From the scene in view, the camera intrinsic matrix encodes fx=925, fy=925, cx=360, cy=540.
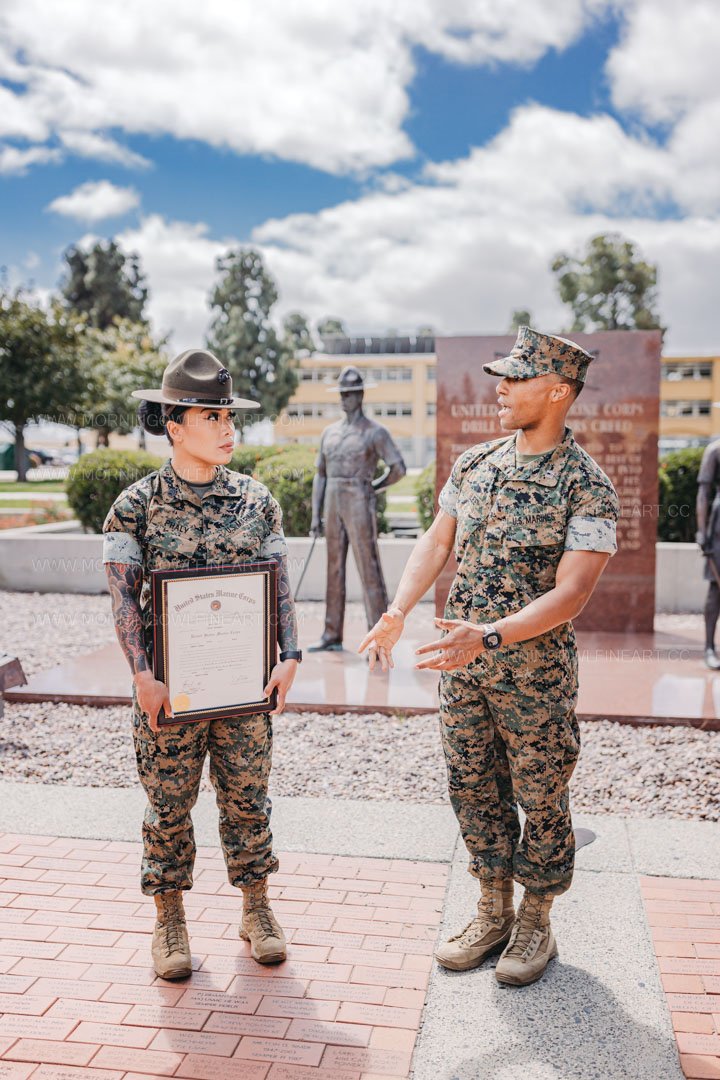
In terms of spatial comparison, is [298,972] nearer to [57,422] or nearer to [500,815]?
[500,815]

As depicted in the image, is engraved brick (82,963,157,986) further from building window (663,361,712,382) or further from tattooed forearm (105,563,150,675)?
building window (663,361,712,382)

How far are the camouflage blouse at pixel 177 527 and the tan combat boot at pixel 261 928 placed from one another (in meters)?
0.95

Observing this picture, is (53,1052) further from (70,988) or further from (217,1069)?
(217,1069)

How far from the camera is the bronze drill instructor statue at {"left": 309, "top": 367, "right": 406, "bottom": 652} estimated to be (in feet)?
23.7

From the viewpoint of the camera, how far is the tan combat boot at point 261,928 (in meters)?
3.07

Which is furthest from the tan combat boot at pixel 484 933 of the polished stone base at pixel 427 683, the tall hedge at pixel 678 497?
the tall hedge at pixel 678 497

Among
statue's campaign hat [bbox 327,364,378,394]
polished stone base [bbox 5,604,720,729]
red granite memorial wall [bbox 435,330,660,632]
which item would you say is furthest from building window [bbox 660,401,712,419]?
statue's campaign hat [bbox 327,364,378,394]

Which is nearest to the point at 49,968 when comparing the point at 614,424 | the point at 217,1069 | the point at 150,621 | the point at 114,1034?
the point at 114,1034

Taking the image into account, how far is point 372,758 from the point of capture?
5.21 meters

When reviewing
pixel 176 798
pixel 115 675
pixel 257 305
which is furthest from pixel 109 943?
pixel 257 305

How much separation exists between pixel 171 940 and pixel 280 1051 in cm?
59

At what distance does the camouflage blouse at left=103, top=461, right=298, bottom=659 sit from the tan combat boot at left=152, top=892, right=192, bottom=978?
88 cm

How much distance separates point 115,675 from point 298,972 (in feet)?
13.9

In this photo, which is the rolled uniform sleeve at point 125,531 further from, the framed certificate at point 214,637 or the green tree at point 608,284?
the green tree at point 608,284
